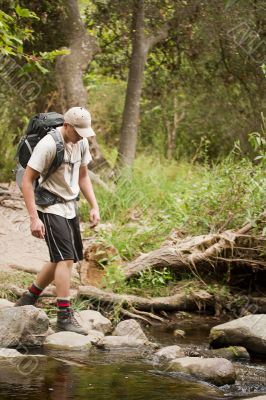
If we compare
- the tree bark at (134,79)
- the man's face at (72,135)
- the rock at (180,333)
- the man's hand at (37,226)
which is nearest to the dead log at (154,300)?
the rock at (180,333)

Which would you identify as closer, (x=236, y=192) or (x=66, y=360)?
(x=66, y=360)

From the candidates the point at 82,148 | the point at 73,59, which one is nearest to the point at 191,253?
the point at 82,148

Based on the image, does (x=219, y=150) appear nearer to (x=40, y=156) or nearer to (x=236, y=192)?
(x=236, y=192)

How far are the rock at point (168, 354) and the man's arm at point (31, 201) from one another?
128cm

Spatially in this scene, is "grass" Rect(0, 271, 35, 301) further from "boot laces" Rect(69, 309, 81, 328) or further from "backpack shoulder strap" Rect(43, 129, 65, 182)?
Answer: "backpack shoulder strap" Rect(43, 129, 65, 182)

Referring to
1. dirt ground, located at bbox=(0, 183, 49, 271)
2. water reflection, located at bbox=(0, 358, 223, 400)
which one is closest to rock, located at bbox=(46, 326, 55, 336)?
water reflection, located at bbox=(0, 358, 223, 400)

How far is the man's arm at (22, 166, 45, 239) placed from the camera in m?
5.54

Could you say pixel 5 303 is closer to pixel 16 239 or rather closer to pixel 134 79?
pixel 16 239

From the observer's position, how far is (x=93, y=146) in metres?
11.9

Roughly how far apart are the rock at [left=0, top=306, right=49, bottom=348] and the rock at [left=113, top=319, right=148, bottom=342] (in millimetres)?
734

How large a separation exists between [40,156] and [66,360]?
1504mm

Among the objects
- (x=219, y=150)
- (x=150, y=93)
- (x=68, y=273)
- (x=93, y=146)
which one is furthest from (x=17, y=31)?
(x=219, y=150)

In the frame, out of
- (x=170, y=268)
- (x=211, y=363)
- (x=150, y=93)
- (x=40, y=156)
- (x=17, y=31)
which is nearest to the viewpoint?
Result: (x=211, y=363)

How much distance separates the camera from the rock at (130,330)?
625 centimetres
